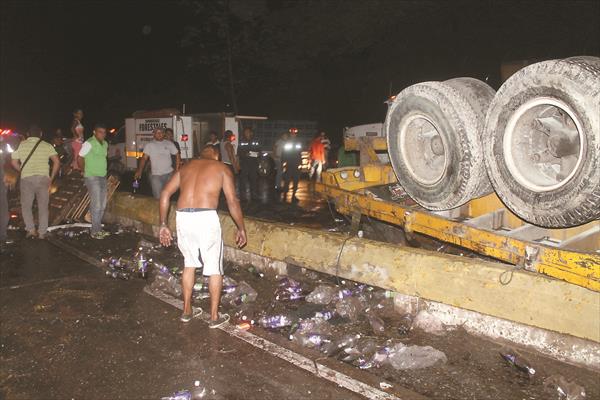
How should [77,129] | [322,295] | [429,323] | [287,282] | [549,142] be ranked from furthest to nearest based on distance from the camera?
[77,129] → [287,282] → [322,295] → [429,323] → [549,142]

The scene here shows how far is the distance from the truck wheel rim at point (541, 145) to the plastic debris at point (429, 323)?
1.49 metres

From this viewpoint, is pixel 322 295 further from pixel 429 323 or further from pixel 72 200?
pixel 72 200

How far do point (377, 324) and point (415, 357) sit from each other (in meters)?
0.66

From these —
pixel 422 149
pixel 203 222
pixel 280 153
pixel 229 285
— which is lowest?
pixel 229 285

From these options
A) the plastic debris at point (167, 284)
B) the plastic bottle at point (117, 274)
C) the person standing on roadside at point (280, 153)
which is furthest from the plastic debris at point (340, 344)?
the person standing on roadside at point (280, 153)

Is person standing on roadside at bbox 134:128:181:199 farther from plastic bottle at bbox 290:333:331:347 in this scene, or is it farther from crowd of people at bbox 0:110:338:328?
plastic bottle at bbox 290:333:331:347

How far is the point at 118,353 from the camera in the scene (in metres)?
4.12

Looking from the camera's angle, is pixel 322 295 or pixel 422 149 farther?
pixel 322 295

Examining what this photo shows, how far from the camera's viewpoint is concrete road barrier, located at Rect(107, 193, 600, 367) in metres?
3.63

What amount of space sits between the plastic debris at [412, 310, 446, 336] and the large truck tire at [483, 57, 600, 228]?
4.15 ft

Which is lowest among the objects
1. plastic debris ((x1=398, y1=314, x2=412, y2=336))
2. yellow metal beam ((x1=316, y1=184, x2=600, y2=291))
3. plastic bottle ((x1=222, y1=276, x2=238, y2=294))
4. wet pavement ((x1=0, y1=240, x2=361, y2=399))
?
wet pavement ((x1=0, y1=240, x2=361, y2=399))

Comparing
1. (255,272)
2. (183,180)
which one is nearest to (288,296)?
(255,272)

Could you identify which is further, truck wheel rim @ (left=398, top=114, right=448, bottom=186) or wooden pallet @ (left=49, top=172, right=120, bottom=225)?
wooden pallet @ (left=49, top=172, right=120, bottom=225)

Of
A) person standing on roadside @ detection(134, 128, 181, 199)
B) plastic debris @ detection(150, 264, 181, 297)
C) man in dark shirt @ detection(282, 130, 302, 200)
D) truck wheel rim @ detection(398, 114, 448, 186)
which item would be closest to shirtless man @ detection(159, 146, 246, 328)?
plastic debris @ detection(150, 264, 181, 297)
